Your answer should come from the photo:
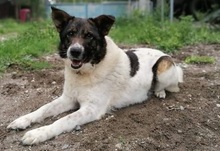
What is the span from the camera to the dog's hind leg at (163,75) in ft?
17.2

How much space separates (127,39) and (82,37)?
4841mm

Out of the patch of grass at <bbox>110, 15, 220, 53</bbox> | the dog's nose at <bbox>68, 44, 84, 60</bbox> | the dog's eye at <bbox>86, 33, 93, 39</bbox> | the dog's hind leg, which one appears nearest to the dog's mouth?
the dog's nose at <bbox>68, 44, 84, 60</bbox>

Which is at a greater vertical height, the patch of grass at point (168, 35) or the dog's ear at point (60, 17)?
the dog's ear at point (60, 17)

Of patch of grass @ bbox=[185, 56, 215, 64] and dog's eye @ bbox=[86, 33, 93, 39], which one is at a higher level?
dog's eye @ bbox=[86, 33, 93, 39]

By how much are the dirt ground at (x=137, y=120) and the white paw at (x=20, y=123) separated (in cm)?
6

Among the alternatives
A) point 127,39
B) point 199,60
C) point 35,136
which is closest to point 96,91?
point 35,136

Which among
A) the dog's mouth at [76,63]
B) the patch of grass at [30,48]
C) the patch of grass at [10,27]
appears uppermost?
the dog's mouth at [76,63]

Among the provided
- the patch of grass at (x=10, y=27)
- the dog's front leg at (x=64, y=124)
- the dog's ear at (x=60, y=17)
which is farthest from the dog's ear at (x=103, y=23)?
the patch of grass at (x=10, y=27)

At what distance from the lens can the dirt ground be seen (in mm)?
4301

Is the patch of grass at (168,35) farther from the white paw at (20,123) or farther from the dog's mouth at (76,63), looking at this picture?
the white paw at (20,123)

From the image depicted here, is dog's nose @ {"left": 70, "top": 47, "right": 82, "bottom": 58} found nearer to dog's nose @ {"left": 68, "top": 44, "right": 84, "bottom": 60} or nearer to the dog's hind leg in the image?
dog's nose @ {"left": 68, "top": 44, "right": 84, "bottom": 60}

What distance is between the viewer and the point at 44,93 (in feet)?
18.5

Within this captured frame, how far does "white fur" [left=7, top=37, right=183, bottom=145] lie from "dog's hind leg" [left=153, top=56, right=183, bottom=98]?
0.11 meters

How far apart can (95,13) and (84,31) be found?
9.50 meters
